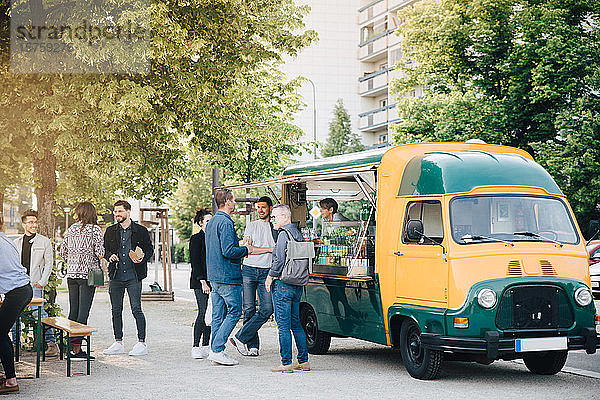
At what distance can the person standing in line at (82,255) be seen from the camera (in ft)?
38.3

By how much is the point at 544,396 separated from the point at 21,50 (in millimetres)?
8735

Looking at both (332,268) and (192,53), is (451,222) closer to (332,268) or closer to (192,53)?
(332,268)

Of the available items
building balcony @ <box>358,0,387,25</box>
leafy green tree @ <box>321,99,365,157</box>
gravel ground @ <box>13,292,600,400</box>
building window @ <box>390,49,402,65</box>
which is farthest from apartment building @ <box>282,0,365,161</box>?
gravel ground @ <box>13,292,600,400</box>

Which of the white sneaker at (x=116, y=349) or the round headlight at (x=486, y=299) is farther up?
the round headlight at (x=486, y=299)

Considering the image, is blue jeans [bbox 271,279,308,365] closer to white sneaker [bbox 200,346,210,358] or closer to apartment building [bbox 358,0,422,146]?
white sneaker [bbox 200,346,210,358]

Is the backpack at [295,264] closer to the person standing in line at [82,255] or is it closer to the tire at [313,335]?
the tire at [313,335]

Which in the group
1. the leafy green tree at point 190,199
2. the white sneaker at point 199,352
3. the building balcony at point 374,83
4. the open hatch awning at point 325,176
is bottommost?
the white sneaker at point 199,352

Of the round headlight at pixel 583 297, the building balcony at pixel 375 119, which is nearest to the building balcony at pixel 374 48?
the building balcony at pixel 375 119

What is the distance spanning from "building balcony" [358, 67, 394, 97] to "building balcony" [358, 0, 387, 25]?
13.5ft

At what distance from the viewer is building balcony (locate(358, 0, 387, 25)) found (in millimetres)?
62834

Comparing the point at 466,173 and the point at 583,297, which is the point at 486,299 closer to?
the point at 583,297

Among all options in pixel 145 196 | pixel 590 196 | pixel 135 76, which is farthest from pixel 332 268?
pixel 590 196

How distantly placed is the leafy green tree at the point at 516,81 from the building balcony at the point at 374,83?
26430 millimetres

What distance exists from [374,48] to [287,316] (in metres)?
57.1
